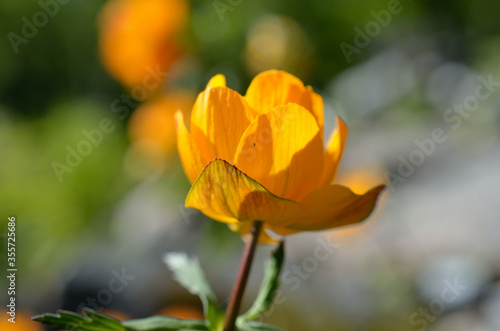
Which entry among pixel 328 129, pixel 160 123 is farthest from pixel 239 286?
pixel 328 129

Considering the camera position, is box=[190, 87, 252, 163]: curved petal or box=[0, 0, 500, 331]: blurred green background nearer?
box=[190, 87, 252, 163]: curved petal

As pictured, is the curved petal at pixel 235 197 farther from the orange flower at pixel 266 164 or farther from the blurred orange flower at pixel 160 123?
the blurred orange flower at pixel 160 123

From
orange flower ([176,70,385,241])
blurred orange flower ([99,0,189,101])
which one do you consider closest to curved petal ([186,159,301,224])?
orange flower ([176,70,385,241])

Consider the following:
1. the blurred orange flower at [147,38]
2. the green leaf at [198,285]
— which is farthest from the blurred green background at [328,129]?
the green leaf at [198,285]

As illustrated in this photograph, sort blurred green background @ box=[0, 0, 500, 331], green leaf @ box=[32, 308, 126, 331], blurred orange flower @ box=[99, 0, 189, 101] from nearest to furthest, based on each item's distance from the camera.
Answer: green leaf @ box=[32, 308, 126, 331] < blurred orange flower @ box=[99, 0, 189, 101] < blurred green background @ box=[0, 0, 500, 331]

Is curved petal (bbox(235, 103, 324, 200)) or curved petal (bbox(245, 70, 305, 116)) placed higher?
curved petal (bbox(245, 70, 305, 116))

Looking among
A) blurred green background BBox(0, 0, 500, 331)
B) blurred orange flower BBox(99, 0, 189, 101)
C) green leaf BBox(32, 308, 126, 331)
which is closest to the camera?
green leaf BBox(32, 308, 126, 331)

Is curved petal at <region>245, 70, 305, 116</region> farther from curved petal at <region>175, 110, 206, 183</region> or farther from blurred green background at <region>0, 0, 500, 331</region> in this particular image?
blurred green background at <region>0, 0, 500, 331</region>

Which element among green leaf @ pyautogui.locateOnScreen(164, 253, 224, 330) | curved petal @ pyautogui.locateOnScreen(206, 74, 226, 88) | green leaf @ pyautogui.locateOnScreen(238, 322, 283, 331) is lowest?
green leaf @ pyautogui.locateOnScreen(238, 322, 283, 331)

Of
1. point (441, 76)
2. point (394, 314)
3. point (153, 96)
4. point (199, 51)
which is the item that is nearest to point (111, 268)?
point (153, 96)
